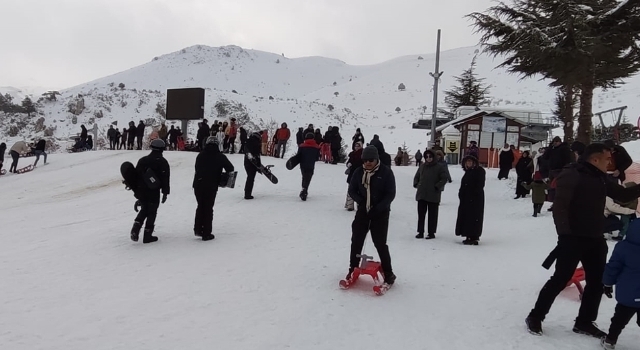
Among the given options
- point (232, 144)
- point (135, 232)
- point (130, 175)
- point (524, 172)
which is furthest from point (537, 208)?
point (232, 144)

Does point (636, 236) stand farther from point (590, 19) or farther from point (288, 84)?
point (288, 84)

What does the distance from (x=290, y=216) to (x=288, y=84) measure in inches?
3427

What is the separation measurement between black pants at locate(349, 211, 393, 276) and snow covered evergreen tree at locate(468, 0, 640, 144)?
459 inches

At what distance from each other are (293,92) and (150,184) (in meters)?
83.2

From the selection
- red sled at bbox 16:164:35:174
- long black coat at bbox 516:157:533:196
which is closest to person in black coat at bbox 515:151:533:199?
long black coat at bbox 516:157:533:196

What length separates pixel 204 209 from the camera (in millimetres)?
9219

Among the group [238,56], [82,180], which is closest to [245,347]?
[82,180]

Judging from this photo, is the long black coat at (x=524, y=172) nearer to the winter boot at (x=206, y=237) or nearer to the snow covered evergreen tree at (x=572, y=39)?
the snow covered evergreen tree at (x=572, y=39)

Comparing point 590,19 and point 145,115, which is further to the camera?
point 145,115

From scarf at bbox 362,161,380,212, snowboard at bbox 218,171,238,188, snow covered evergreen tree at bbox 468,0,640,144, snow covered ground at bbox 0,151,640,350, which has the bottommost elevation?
snow covered ground at bbox 0,151,640,350

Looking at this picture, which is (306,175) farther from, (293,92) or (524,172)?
(293,92)

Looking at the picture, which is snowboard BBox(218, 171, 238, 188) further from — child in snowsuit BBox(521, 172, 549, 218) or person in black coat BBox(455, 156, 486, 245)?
child in snowsuit BBox(521, 172, 549, 218)

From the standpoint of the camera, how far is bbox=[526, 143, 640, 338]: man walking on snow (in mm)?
4848

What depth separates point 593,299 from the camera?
4988mm
